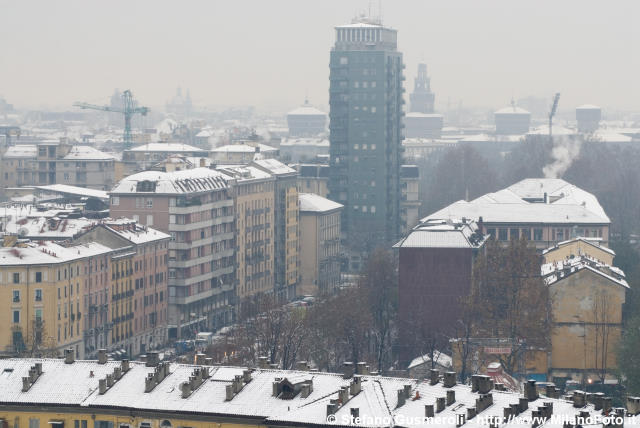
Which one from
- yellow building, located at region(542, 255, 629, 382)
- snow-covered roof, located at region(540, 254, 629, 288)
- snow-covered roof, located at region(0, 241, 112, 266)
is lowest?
yellow building, located at region(542, 255, 629, 382)

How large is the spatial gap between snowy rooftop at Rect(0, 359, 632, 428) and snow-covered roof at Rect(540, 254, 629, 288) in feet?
136

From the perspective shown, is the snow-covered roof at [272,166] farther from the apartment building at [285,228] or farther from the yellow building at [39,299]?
the yellow building at [39,299]

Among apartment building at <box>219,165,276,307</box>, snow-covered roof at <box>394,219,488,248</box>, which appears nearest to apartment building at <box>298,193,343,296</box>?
apartment building at <box>219,165,276,307</box>

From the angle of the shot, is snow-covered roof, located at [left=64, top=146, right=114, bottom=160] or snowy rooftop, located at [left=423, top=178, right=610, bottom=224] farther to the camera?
snow-covered roof, located at [left=64, top=146, right=114, bottom=160]

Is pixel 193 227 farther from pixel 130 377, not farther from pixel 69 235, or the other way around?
pixel 130 377

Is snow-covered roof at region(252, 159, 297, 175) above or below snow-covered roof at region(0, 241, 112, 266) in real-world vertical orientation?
above

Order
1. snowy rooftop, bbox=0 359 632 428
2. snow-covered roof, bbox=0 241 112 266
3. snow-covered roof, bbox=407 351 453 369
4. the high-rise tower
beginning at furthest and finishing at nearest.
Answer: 1. the high-rise tower
2. snow-covered roof, bbox=0 241 112 266
3. snow-covered roof, bbox=407 351 453 369
4. snowy rooftop, bbox=0 359 632 428

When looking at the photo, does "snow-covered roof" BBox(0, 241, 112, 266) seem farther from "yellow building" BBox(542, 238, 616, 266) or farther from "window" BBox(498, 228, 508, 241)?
"window" BBox(498, 228, 508, 241)

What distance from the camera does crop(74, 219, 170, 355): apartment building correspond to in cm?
10994

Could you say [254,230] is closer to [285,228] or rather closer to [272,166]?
[285,228]

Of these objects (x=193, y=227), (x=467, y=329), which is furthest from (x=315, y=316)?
(x=193, y=227)

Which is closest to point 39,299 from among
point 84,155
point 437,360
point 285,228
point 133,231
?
point 133,231

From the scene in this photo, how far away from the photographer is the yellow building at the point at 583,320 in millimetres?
100438

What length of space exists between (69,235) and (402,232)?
239ft
